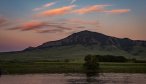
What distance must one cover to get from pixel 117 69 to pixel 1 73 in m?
36.5

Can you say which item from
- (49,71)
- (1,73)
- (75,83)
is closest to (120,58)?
(49,71)

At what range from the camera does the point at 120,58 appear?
6166 inches

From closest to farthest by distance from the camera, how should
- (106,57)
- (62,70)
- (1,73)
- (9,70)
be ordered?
1. (1,73)
2. (9,70)
3. (62,70)
4. (106,57)

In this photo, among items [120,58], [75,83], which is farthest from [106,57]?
[75,83]

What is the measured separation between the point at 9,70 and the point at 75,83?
42591 millimetres

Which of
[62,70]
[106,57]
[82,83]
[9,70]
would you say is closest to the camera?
[82,83]

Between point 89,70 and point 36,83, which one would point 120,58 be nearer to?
point 89,70

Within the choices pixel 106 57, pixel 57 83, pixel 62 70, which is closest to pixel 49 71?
pixel 62 70

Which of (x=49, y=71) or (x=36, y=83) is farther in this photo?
(x=49, y=71)

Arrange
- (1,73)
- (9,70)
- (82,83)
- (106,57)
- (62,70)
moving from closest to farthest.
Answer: (82,83) < (1,73) < (9,70) < (62,70) < (106,57)

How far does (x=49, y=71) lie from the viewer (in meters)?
104

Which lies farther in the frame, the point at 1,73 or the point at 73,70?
the point at 73,70

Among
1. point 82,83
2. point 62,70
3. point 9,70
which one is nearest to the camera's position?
point 82,83

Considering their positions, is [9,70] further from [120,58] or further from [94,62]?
[120,58]
